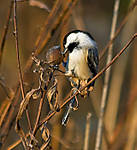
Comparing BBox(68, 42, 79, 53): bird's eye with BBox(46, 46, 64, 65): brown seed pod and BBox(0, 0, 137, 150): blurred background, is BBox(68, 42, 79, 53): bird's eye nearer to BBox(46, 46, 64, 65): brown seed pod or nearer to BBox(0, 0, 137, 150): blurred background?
BBox(0, 0, 137, 150): blurred background

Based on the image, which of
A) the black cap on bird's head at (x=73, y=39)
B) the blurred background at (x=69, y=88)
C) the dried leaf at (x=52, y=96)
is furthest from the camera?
the black cap on bird's head at (x=73, y=39)

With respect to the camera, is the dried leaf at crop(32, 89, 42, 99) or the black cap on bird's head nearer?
the dried leaf at crop(32, 89, 42, 99)

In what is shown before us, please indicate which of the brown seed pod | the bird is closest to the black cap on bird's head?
the bird

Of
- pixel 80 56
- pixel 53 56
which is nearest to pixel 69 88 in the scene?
pixel 80 56

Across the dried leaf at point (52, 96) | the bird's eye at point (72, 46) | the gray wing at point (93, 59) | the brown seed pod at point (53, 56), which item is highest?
the bird's eye at point (72, 46)

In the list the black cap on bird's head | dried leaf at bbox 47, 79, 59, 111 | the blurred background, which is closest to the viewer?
dried leaf at bbox 47, 79, 59, 111

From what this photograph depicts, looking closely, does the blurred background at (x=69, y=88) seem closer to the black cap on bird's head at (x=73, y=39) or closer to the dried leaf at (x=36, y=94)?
the black cap on bird's head at (x=73, y=39)

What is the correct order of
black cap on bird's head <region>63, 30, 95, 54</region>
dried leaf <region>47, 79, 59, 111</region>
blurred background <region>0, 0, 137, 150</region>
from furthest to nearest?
black cap on bird's head <region>63, 30, 95, 54</region> < blurred background <region>0, 0, 137, 150</region> < dried leaf <region>47, 79, 59, 111</region>

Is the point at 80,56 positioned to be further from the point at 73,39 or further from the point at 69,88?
the point at 69,88

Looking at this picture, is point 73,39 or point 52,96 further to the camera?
point 73,39

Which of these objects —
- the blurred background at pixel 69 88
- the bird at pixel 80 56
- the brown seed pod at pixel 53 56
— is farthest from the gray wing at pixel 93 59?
the brown seed pod at pixel 53 56

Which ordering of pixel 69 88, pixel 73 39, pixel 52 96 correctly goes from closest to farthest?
pixel 52 96 < pixel 73 39 < pixel 69 88

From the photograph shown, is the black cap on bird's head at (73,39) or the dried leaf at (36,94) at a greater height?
the black cap on bird's head at (73,39)

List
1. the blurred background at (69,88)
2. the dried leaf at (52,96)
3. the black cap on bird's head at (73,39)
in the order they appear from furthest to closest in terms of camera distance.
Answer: the black cap on bird's head at (73,39), the blurred background at (69,88), the dried leaf at (52,96)
